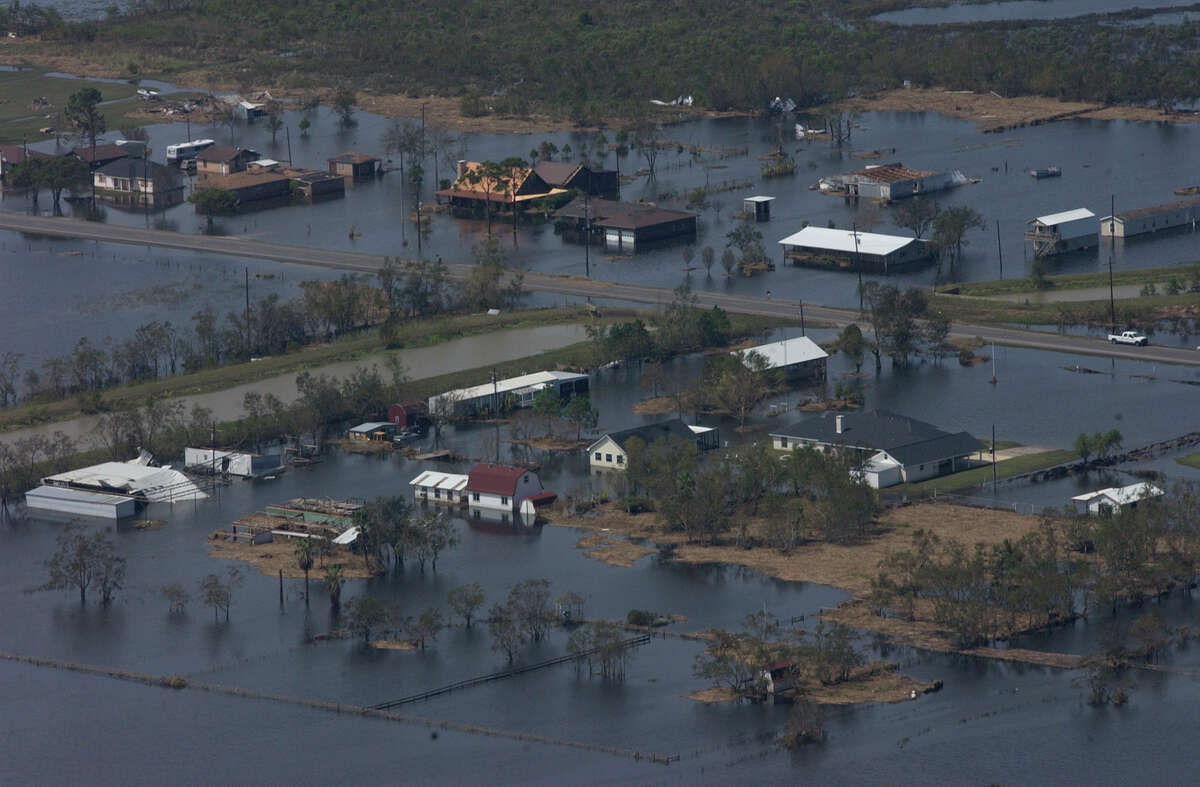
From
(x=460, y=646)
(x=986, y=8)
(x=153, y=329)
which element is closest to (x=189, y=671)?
(x=460, y=646)

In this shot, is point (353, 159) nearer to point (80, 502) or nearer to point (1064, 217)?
point (1064, 217)

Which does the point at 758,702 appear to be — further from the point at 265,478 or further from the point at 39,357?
the point at 39,357

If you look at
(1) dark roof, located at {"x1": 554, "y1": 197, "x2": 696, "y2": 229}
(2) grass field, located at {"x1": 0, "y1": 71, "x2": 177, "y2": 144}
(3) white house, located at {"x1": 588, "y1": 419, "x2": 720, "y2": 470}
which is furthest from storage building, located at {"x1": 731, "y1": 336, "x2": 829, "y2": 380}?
(2) grass field, located at {"x1": 0, "y1": 71, "x2": 177, "y2": 144}

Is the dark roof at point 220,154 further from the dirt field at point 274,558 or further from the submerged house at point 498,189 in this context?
the dirt field at point 274,558

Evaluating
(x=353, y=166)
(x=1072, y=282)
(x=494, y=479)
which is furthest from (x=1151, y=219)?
(x=494, y=479)

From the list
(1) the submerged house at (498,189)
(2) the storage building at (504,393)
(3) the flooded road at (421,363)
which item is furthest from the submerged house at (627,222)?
(2) the storage building at (504,393)

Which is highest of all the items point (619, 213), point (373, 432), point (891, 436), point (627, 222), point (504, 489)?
point (619, 213)
